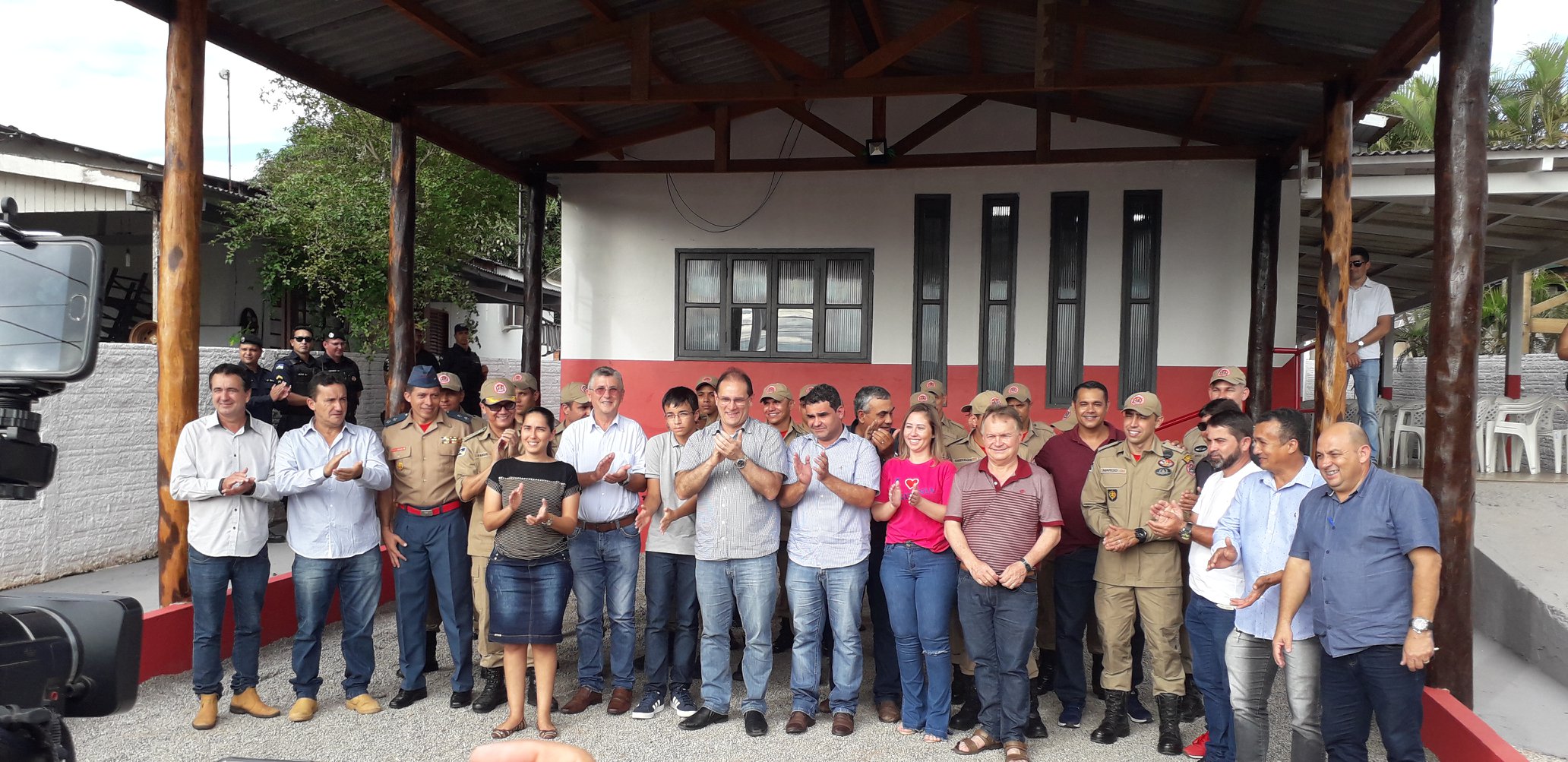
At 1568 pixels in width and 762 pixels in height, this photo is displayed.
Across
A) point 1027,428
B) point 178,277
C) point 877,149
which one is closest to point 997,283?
point 877,149

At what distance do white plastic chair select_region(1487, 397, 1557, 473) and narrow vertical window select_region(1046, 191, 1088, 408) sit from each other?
13.6ft

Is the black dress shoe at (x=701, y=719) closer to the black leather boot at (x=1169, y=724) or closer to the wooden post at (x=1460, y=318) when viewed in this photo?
the black leather boot at (x=1169, y=724)

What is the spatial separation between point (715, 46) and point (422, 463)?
495 cm

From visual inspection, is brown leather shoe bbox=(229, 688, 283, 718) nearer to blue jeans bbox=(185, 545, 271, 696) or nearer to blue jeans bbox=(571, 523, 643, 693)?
blue jeans bbox=(185, 545, 271, 696)

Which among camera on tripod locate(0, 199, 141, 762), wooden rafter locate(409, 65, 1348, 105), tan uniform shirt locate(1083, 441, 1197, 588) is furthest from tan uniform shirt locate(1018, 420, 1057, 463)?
camera on tripod locate(0, 199, 141, 762)

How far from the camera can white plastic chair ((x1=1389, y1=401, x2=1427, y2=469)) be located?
1076 centimetres

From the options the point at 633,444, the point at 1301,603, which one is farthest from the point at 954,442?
the point at 1301,603

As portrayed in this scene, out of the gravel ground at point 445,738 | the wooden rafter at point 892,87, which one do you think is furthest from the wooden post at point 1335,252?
the gravel ground at point 445,738

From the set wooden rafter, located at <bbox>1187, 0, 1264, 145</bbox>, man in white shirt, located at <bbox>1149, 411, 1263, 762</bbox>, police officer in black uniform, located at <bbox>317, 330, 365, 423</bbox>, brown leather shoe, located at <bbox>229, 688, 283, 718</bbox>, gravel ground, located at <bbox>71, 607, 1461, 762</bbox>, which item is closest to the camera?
man in white shirt, located at <bbox>1149, 411, 1263, 762</bbox>

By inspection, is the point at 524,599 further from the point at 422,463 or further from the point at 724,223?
the point at 724,223

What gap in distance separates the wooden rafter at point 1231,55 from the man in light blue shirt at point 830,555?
383cm

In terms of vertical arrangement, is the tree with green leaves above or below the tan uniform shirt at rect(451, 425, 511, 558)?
above

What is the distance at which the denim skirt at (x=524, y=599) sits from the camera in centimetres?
450

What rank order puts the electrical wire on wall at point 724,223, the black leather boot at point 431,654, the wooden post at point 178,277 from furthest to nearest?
1. the electrical wire on wall at point 724,223
2. the black leather boot at point 431,654
3. the wooden post at point 178,277
